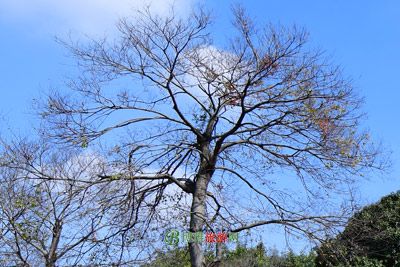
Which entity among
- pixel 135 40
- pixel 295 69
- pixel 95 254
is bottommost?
pixel 95 254

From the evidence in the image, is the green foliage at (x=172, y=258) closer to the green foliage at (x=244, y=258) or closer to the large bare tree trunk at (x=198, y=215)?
the green foliage at (x=244, y=258)

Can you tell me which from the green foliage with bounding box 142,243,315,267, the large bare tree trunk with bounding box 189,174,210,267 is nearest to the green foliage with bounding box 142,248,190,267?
the green foliage with bounding box 142,243,315,267

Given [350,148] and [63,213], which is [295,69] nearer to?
[350,148]

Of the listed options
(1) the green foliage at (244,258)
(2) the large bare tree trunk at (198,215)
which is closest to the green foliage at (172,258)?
(1) the green foliage at (244,258)

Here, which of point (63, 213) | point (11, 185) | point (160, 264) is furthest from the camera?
point (11, 185)

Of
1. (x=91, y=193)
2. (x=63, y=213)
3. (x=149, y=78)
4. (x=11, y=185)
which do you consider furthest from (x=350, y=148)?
(x=11, y=185)

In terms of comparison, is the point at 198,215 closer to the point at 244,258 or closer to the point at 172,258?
the point at 172,258

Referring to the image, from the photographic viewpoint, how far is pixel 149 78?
8.62 meters

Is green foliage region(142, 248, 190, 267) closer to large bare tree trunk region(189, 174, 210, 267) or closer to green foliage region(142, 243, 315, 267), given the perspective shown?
green foliage region(142, 243, 315, 267)

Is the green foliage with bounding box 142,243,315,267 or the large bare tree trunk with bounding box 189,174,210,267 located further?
the green foliage with bounding box 142,243,315,267

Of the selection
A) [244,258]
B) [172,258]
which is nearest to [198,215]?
[172,258]

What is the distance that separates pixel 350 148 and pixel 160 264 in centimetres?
432

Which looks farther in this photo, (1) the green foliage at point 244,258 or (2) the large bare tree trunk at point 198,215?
(1) the green foliage at point 244,258

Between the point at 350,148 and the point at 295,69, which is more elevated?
the point at 295,69
